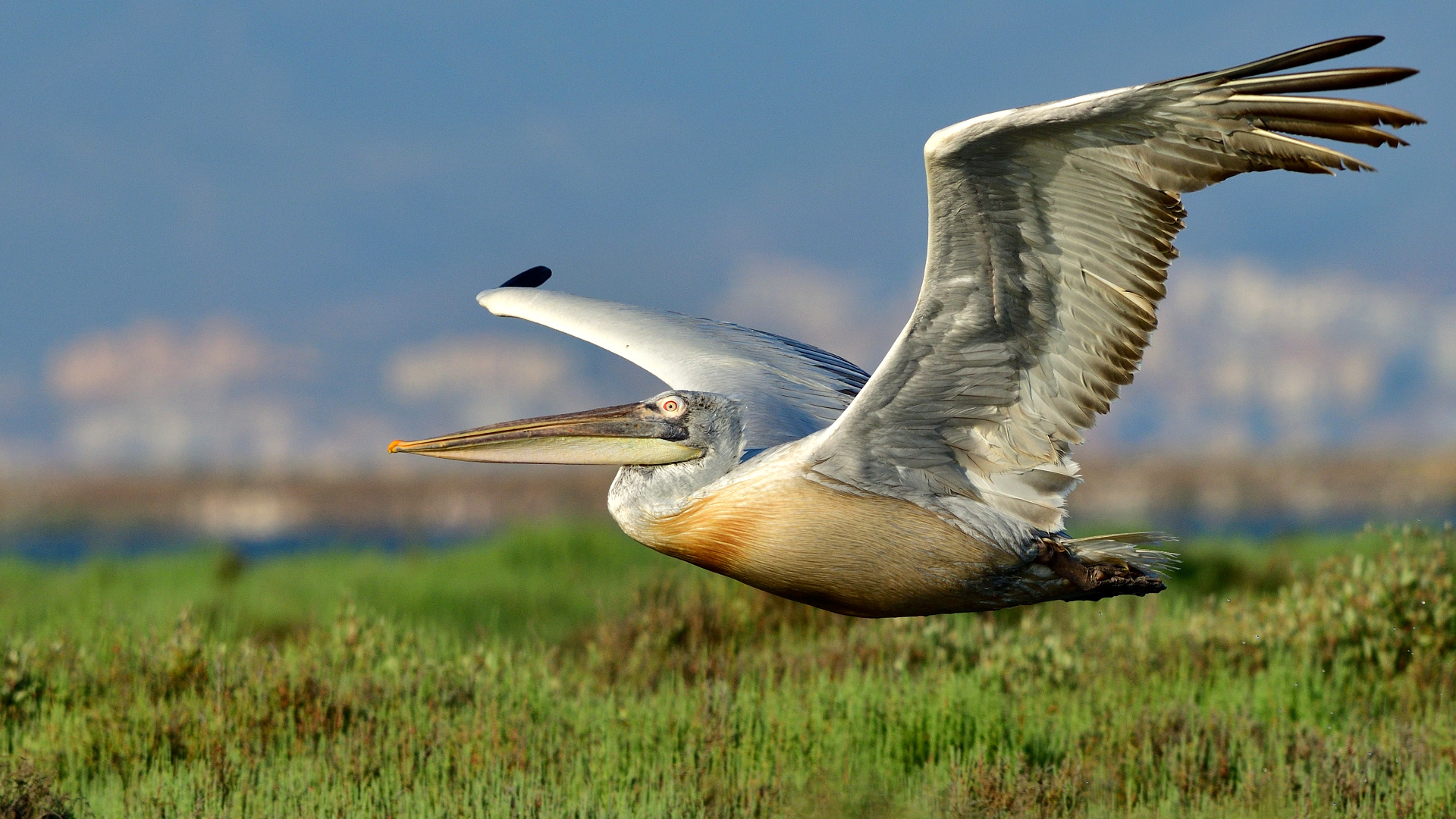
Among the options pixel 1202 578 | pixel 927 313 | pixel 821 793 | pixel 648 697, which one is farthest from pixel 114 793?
pixel 1202 578

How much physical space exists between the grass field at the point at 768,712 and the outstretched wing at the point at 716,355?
170cm

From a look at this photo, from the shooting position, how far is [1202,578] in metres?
14.6

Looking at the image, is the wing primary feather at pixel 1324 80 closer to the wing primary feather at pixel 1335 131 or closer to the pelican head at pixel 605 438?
the wing primary feather at pixel 1335 131

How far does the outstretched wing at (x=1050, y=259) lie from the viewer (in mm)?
4402

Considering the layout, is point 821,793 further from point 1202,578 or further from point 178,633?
point 1202,578

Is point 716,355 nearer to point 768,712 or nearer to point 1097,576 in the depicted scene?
point 768,712

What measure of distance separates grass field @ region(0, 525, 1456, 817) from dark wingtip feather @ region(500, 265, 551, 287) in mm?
2420

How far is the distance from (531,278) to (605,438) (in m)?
3.63

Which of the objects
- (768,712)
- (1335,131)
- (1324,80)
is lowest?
(768,712)

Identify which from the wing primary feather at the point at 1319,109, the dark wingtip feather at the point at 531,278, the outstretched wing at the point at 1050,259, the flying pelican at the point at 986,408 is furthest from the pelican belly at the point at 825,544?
the dark wingtip feather at the point at 531,278

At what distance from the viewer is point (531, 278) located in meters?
8.74

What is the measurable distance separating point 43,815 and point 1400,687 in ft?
26.0

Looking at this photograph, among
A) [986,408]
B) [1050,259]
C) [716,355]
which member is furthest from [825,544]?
[716,355]

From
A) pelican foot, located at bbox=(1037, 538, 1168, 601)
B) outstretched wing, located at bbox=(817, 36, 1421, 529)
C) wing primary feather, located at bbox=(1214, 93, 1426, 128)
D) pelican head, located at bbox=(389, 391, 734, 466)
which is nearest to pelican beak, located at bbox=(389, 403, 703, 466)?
pelican head, located at bbox=(389, 391, 734, 466)
